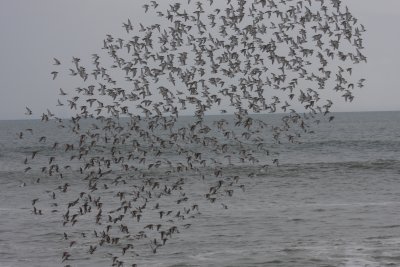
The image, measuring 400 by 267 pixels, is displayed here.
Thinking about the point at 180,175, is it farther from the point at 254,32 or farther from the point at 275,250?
the point at 254,32

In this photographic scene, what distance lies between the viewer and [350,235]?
29.3m

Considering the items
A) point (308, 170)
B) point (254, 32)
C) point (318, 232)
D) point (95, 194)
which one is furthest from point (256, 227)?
point (308, 170)

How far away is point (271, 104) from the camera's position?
23.1 m

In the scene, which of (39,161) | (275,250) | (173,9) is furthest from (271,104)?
(39,161)

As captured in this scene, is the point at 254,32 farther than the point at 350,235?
No

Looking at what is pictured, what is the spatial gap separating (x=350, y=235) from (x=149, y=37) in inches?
516

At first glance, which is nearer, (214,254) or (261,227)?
(214,254)

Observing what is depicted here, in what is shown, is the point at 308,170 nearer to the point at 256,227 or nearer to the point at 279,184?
the point at 279,184

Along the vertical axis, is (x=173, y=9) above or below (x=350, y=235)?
above

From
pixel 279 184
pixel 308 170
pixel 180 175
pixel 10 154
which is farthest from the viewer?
pixel 10 154

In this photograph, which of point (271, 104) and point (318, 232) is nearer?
point (271, 104)

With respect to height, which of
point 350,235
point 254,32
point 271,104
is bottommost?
point 350,235

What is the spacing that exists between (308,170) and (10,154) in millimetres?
45099

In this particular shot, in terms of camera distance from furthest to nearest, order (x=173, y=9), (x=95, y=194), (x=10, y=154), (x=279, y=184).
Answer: (x=10, y=154) < (x=279, y=184) < (x=95, y=194) < (x=173, y=9)
